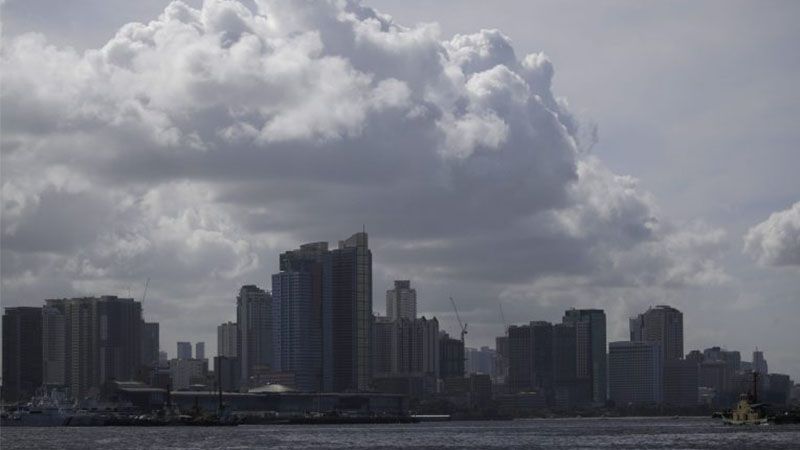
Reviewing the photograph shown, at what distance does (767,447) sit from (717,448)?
6.29 meters

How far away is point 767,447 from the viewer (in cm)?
19800

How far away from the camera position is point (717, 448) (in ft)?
653
